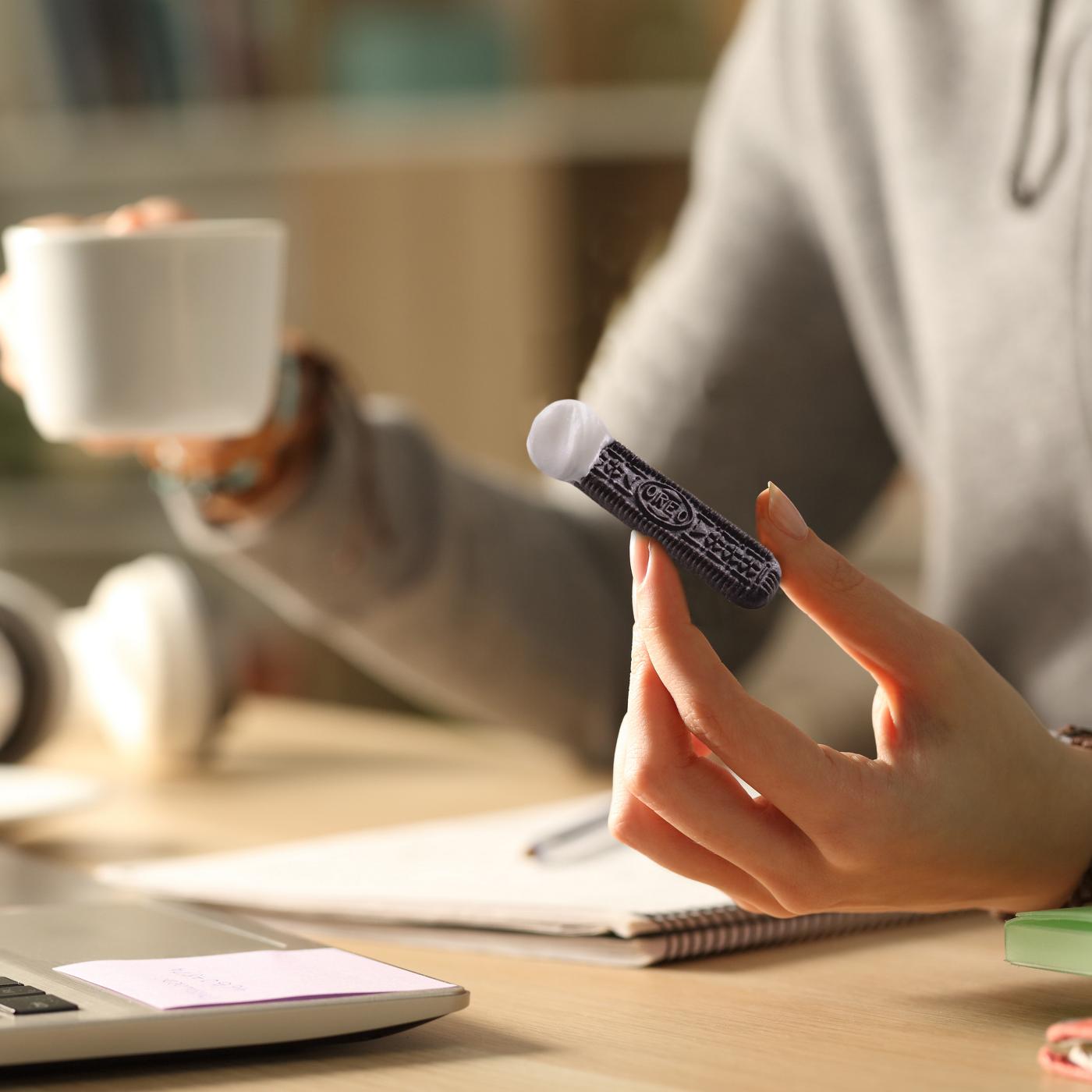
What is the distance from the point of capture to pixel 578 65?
2.25 metres

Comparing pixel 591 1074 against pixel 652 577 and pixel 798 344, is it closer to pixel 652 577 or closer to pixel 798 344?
pixel 652 577

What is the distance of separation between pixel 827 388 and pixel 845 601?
0.64 m

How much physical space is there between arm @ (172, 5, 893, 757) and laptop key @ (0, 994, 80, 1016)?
0.49 m

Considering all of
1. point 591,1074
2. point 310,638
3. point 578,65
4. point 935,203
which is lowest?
point 591,1074

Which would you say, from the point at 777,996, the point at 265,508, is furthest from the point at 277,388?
the point at 777,996

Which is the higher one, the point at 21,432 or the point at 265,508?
the point at 21,432

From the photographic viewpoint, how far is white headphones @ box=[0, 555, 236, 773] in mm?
919

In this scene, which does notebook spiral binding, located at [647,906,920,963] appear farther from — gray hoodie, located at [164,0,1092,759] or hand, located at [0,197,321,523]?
hand, located at [0,197,321,523]

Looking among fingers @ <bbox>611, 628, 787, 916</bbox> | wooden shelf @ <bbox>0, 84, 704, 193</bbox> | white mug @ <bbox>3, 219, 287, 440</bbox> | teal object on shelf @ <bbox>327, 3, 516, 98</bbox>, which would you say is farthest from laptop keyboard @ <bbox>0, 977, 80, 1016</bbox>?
teal object on shelf @ <bbox>327, 3, 516, 98</bbox>

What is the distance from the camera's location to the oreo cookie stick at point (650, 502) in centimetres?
38

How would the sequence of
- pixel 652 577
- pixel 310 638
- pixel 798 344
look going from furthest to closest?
pixel 310 638 < pixel 798 344 < pixel 652 577

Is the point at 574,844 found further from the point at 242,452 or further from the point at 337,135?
the point at 337,135

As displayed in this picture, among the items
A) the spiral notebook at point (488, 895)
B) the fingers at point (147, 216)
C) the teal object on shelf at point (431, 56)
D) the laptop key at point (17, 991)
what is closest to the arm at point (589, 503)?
the fingers at point (147, 216)

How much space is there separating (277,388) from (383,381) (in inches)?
56.8
